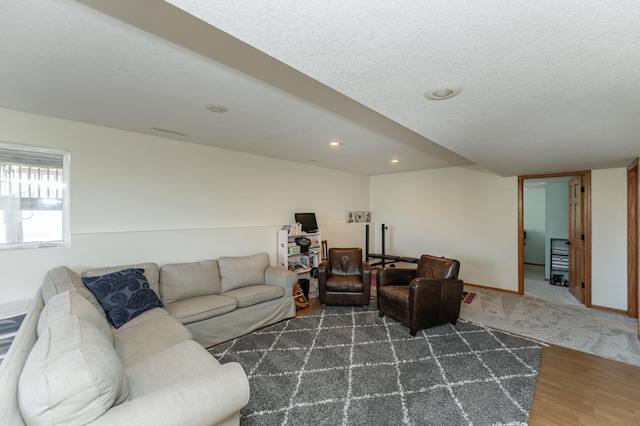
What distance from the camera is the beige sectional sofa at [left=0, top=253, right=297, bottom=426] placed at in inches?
39.8

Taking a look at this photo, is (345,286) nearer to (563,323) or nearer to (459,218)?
(563,323)

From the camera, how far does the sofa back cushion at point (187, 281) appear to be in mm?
3107

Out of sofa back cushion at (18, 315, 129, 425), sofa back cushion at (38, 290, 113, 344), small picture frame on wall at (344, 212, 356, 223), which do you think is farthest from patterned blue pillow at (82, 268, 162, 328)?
small picture frame on wall at (344, 212, 356, 223)

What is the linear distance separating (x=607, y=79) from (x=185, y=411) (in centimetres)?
264

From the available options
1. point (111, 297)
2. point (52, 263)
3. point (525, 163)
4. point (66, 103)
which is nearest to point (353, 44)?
point (66, 103)

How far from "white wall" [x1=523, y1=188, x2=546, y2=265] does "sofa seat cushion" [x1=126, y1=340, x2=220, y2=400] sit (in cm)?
821

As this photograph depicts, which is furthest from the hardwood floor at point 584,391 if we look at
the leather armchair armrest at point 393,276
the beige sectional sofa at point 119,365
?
the beige sectional sofa at point 119,365

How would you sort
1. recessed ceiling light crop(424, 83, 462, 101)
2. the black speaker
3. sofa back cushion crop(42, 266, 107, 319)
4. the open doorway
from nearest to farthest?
1. recessed ceiling light crop(424, 83, 462, 101)
2. sofa back cushion crop(42, 266, 107, 319)
3. the black speaker
4. the open doorway

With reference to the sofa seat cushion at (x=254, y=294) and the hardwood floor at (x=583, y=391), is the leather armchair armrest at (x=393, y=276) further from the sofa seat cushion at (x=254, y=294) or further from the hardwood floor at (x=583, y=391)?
the hardwood floor at (x=583, y=391)

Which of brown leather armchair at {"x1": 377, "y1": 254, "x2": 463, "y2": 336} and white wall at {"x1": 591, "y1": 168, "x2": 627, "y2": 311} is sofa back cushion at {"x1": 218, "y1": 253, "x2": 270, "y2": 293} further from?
white wall at {"x1": 591, "y1": 168, "x2": 627, "y2": 311}

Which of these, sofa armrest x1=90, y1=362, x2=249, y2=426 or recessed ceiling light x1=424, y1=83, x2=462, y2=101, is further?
recessed ceiling light x1=424, y1=83, x2=462, y2=101

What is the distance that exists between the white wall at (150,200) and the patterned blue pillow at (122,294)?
529 millimetres

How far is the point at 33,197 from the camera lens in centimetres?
275

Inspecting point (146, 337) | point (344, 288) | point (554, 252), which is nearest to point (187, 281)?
point (146, 337)
